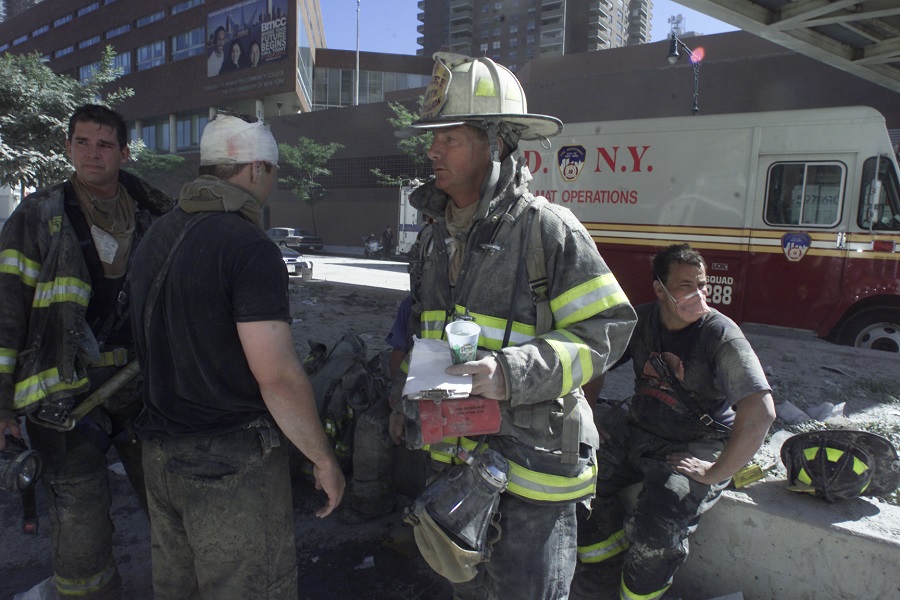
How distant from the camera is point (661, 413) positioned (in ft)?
8.87

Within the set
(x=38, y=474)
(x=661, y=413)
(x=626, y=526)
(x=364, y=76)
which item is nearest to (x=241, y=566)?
(x=38, y=474)

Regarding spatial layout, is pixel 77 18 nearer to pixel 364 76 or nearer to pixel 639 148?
pixel 364 76

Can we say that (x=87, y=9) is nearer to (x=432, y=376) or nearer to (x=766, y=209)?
(x=766, y=209)

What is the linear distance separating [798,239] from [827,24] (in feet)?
12.5

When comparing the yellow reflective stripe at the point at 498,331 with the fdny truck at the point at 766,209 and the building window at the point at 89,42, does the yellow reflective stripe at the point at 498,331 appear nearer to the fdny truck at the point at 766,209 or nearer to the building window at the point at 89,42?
the fdny truck at the point at 766,209

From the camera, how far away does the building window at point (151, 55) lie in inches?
1773

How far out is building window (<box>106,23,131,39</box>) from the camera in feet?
Result: 154

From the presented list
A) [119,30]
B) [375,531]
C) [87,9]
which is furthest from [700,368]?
[87,9]

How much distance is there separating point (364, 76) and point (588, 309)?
49181 millimetres

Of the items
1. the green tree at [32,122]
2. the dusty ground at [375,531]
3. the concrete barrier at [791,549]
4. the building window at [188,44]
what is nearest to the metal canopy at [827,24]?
the dusty ground at [375,531]

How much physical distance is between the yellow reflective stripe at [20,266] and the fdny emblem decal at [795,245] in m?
7.71

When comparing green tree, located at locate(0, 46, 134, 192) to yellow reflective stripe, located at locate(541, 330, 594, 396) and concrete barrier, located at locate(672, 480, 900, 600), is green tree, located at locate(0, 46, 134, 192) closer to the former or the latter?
yellow reflective stripe, located at locate(541, 330, 594, 396)

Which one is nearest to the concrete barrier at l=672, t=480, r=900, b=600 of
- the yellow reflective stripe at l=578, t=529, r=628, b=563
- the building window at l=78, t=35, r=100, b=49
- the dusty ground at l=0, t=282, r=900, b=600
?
the yellow reflective stripe at l=578, t=529, r=628, b=563

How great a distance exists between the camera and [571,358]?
164 cm
